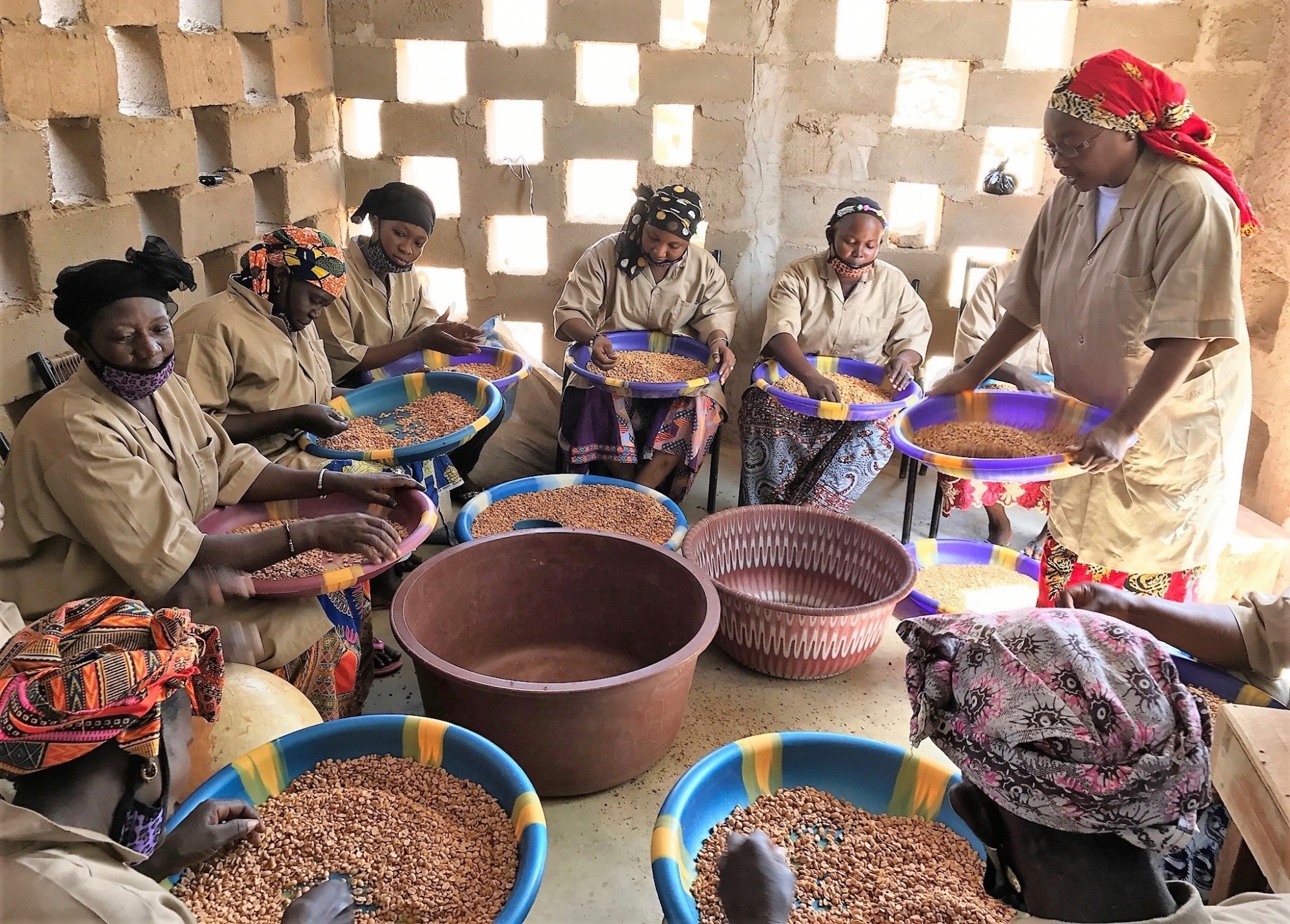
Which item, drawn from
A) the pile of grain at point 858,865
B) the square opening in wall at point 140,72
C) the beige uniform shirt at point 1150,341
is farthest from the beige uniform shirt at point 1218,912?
the square opening in wall at point 140,72

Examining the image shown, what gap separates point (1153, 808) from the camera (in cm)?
109

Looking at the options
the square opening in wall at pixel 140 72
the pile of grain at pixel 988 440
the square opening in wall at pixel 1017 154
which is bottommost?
the pile of grain at pixel 988 440

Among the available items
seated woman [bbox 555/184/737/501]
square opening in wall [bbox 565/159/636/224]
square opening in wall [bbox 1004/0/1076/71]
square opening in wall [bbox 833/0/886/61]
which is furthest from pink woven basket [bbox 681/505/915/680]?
square opening in wall [bbox 1004/0/1076/71]

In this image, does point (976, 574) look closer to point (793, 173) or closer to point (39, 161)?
point (793, 173)

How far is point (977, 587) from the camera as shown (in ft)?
11.3

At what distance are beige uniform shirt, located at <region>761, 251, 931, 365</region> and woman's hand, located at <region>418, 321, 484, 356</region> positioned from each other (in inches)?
50.8

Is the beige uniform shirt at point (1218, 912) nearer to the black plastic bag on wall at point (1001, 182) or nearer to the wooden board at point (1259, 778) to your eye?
the wooden board at point (1259, 778)

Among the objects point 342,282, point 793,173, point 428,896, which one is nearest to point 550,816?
point 428,896

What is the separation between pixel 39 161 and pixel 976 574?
3.38 m

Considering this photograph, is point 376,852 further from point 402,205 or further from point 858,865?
point 402,205

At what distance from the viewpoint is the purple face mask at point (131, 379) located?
2125 mm

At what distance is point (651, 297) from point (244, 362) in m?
1.88

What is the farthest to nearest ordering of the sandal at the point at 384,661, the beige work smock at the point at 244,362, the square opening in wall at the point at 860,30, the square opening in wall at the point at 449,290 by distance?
the square opening in wall at the point at 449,290, the square opening in wall at the point at 860,30, the sandal at the point at 384,661, the beige work smock at the point at 244,362

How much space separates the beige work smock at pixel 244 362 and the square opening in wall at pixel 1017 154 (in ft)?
10.9
